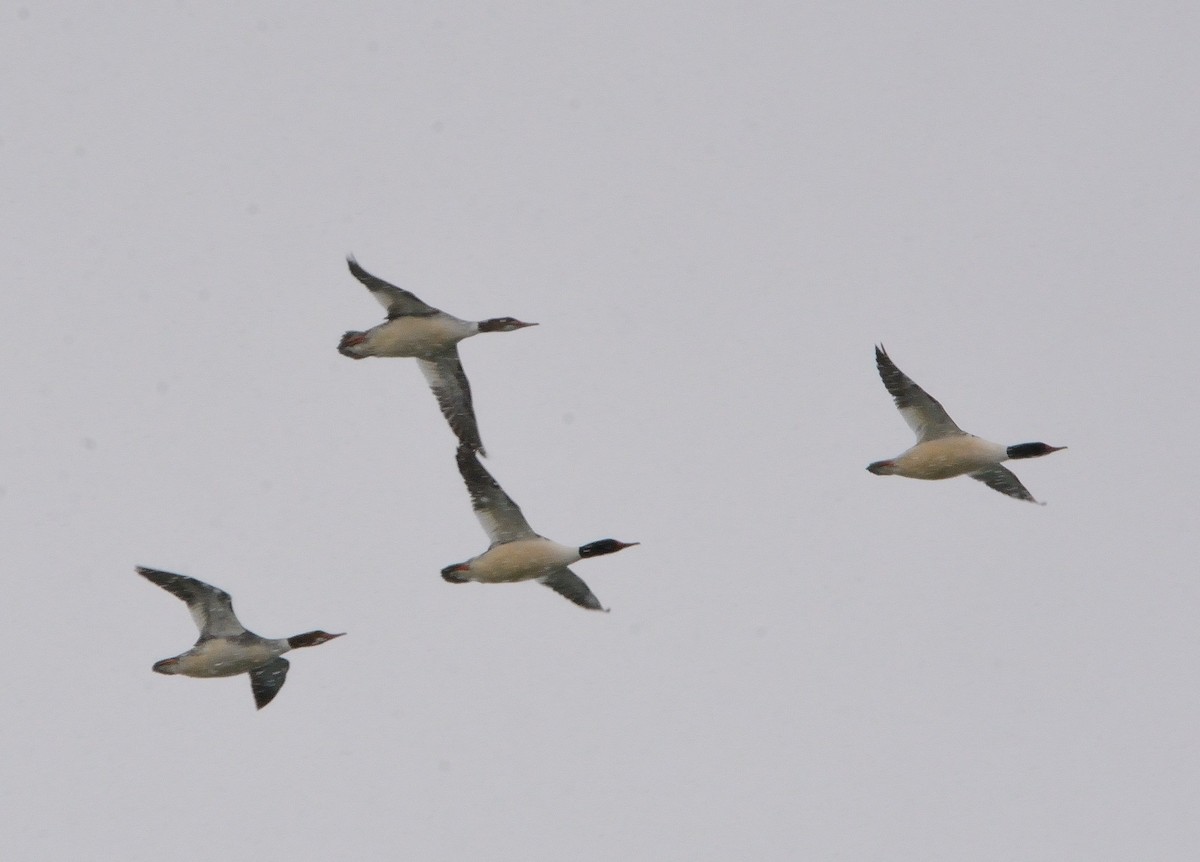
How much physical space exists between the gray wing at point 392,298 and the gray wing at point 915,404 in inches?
239

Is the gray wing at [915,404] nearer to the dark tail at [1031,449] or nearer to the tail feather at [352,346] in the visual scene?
the dark tail at [1031,449]

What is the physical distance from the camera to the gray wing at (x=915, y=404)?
20.1 m

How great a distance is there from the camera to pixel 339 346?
2267 centimetres

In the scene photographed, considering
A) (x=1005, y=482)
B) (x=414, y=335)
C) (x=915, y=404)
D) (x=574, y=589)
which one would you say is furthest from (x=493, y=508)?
(x=1005, y=482)

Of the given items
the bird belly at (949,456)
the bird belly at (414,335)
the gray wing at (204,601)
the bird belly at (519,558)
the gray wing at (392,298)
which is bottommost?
the bird belly at (949,456)

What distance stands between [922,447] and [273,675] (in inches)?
344

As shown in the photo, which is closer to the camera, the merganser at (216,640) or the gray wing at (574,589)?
the merganser at (216,640)

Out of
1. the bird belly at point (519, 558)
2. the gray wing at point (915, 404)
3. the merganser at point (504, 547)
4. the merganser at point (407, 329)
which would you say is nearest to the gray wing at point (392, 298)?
the merganser at point (407, 329)

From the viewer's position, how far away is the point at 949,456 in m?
20.0

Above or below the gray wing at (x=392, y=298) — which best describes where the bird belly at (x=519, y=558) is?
below

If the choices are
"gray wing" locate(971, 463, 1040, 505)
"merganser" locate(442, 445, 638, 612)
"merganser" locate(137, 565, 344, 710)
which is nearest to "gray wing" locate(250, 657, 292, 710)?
"merganser" locate(137, 565, 344, 710)

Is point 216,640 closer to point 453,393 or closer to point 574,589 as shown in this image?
point 574,589

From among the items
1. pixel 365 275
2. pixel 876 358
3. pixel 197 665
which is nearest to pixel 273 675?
pixel 197 665

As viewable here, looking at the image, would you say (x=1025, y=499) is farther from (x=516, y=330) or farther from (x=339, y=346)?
(x=339, y=346)
